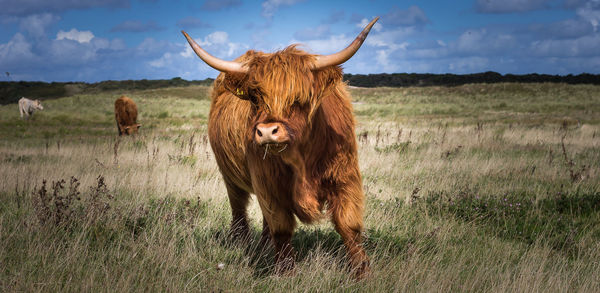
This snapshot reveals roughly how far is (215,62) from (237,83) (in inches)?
9.3

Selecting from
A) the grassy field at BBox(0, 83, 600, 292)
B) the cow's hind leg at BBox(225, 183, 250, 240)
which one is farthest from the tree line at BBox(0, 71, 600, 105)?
the cow's hind leg at BBox(225, 183, 250, 240)

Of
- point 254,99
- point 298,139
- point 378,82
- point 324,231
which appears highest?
point 378,82

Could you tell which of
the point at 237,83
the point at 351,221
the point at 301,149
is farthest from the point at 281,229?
the point at 237,83

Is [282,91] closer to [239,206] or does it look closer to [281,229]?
[281,229]

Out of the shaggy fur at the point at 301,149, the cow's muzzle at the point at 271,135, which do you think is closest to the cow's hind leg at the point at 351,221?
the shaggy fur at the point at 301,149

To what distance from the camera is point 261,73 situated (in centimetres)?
297

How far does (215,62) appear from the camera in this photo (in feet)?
10.4

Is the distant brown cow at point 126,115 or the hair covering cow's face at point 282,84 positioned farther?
the distant brown cow at point 126,115

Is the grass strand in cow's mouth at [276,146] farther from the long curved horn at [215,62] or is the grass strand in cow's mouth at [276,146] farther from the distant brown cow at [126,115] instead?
the distant brown cow at [126,115]

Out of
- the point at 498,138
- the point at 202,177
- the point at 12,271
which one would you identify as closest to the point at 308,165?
the point at 12,271

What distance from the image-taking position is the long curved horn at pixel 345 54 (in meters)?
2.90

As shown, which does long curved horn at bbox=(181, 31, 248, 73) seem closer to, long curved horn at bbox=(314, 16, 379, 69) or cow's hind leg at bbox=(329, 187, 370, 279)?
long curved horn at bbox=(314, 16, 379, 69)

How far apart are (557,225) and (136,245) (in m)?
4.70

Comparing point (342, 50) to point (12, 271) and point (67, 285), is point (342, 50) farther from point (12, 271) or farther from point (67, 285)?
point (12, 271)
